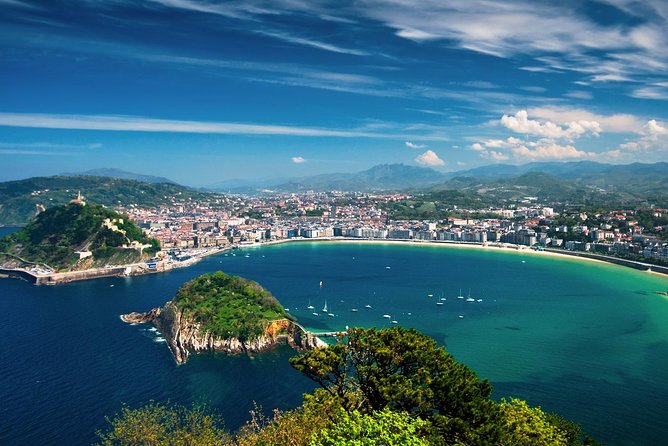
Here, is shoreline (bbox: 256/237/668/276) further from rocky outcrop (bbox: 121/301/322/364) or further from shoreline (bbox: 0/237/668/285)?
rocky outcrop (bbox: 121/301/322/364)

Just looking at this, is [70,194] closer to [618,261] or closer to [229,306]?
[229,306]

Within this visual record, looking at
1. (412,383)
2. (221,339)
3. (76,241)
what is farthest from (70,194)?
(412,383)

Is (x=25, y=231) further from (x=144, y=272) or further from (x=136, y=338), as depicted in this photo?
(x=136, y=338)

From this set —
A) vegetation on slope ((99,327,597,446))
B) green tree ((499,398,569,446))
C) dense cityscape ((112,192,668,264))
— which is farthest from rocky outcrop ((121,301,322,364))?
dense cityscape ((112,192,668,264))

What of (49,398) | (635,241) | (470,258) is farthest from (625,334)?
(635,241)

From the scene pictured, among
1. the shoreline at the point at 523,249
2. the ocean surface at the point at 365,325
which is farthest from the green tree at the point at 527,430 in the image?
the shoreline at the point at 523,249

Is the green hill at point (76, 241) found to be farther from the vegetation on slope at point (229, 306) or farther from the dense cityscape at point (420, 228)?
the vegetation on slope at point (229, 306)
